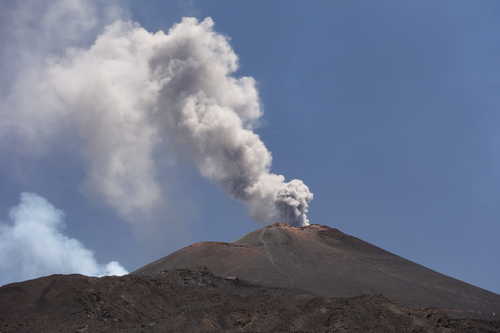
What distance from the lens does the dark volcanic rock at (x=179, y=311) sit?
46.2 metres

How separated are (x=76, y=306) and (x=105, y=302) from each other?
105 inches

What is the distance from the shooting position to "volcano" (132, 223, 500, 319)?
65.2 meters

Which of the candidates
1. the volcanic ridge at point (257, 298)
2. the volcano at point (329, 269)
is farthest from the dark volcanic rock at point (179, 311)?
the volcano at point (329, 269)

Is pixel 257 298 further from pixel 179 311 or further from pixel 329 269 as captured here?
pixel 329 269

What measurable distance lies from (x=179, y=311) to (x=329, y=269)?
27.8 meters

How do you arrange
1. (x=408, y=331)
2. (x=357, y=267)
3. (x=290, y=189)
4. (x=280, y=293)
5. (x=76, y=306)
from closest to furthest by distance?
1. (x=408, y=331)
2. (x=76, y=306)
3. (x=280, y=293)
4. (x=357, y=267)
5. (x=290, y=189)

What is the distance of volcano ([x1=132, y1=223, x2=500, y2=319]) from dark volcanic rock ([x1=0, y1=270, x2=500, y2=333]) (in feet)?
38.5

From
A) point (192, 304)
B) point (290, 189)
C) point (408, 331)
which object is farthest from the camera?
point (290, 189)

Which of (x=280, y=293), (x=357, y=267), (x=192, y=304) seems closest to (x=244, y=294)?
(x=280, y=293)

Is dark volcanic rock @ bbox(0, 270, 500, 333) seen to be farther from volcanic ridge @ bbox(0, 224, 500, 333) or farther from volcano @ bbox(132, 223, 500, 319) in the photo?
volcano @ bbox(132, 223, 500, 319)

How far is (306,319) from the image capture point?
46.9 meters

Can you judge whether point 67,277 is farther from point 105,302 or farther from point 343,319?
point 343,319

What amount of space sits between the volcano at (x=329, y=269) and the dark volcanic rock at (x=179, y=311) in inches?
462

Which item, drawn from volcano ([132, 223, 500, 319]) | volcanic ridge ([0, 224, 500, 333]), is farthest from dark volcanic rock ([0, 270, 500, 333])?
volcano ([132, 223, 500, 319])
